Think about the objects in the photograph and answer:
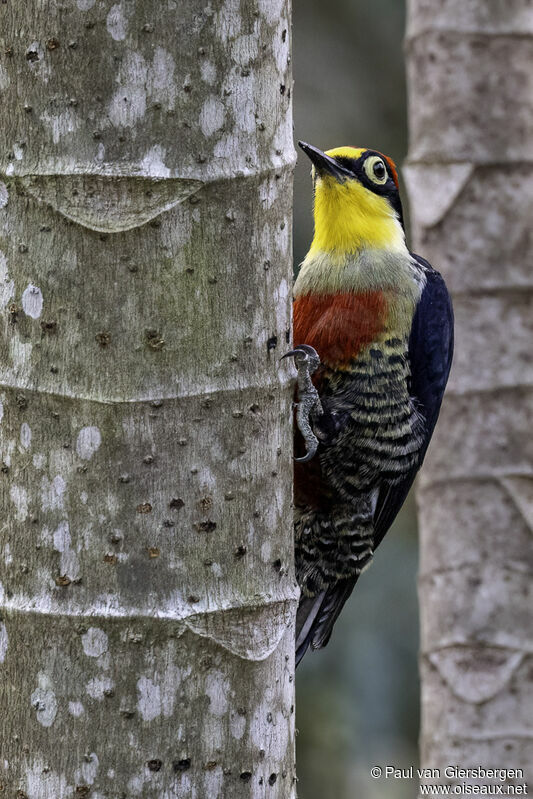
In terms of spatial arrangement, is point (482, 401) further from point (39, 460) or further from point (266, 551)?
point (39, 460)

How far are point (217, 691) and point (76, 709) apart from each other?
0.75 feet

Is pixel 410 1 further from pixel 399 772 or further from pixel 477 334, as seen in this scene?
pixel 399 772

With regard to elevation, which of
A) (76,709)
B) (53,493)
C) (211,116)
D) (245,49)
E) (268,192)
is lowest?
(76,709)

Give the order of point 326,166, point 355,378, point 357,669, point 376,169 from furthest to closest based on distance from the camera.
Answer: point 357,669
point 376,169
point 326,166
point 355,378

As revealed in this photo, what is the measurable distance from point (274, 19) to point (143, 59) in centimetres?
28

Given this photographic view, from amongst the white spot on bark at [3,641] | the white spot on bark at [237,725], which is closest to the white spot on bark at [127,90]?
the white spot on bark at [3,641]

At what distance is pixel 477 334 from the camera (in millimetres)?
3363

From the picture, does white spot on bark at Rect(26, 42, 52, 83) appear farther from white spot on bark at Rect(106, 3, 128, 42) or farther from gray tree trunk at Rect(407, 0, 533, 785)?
gray tree trunk at Rect(407, 0, 533, 785)

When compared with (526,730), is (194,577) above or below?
above

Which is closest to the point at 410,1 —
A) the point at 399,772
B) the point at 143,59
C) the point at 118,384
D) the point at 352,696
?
the point at 143,59

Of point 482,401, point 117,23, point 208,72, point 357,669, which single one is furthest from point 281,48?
point 357,669

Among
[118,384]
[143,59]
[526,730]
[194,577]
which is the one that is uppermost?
[143,59]

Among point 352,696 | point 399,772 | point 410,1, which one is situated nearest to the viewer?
point 410,1

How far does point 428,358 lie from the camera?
334 cm
